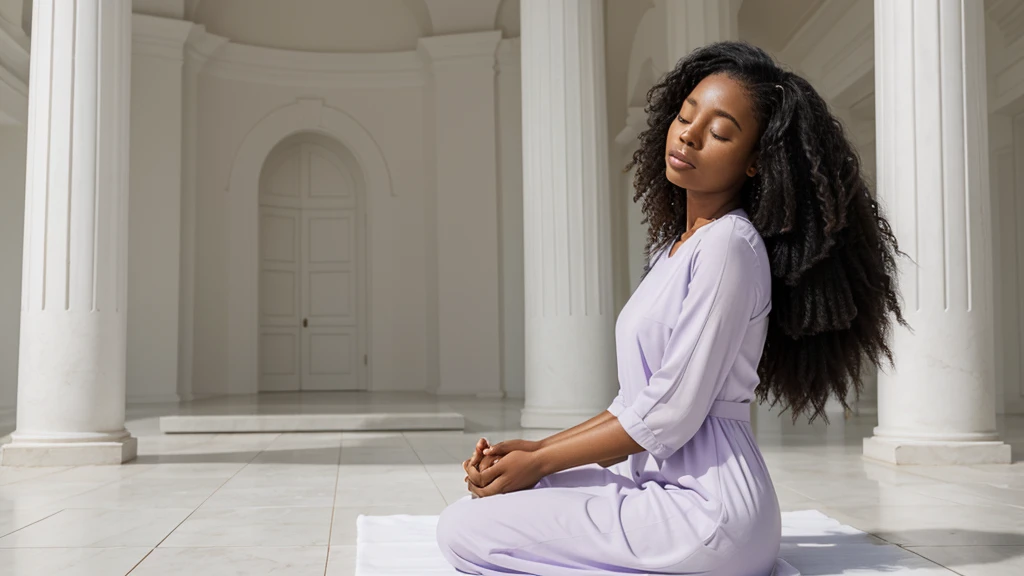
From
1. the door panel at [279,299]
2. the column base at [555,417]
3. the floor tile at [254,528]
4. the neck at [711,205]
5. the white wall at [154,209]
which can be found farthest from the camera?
the door panel at [279,299]

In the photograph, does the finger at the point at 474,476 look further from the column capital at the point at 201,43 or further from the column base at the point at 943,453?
the column capital at the point at 201,43

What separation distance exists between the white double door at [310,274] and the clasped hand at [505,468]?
14964 millimetres

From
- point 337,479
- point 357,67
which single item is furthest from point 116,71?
point 357,67

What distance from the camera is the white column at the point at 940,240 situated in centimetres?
656

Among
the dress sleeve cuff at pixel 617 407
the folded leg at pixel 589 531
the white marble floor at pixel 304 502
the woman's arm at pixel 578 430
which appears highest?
the dress sleeve cuff at pixel 617 407

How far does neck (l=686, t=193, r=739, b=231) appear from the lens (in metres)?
2.91

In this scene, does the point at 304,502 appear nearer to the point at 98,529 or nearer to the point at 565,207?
the point at 98,529

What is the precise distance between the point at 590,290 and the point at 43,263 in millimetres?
4788

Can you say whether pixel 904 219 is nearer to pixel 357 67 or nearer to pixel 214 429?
pixel 214 429

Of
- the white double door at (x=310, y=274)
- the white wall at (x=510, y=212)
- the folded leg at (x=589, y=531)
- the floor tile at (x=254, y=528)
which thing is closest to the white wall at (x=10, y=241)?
the white double door at (x=310, y=274)

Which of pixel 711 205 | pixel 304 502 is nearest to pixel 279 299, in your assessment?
pixel 304 502

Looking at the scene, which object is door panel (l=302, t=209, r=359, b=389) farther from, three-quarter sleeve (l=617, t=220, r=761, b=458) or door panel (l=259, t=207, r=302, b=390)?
three-quarter sleeve (l=617, t=220, r=761, b=458)

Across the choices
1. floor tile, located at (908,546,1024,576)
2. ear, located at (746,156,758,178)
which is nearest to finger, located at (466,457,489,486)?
ear, located at (746,156,758,178)

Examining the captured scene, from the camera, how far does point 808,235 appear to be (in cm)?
279
